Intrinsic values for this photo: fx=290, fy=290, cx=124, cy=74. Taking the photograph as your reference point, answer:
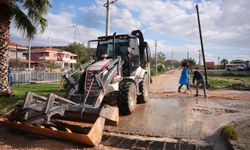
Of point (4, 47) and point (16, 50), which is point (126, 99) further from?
point (16, 50)

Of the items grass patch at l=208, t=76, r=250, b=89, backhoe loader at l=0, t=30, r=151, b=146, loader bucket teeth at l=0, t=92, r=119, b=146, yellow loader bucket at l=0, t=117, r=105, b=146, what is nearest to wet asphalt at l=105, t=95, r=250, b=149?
backhoe loader at l=0, t=30, r=151, b=146

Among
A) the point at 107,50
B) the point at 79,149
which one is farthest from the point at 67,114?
the point at 107,50

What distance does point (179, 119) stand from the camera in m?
8.86

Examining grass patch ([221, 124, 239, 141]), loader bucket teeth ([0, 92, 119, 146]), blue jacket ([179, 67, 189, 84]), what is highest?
blue jacket ([179, 67, 189, 84])

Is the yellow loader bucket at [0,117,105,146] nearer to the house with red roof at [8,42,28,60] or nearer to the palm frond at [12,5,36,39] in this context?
the palm frond at [12,5,36,39]

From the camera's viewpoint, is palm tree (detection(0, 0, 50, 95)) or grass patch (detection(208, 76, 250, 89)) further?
grass patch (detection(208, 76, 250, 89))

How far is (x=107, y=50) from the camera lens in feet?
34.9

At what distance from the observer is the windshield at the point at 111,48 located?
10.3 m

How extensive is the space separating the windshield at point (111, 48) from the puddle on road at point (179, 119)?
215 centimetres

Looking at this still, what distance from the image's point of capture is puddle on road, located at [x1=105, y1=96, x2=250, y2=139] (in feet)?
24.7

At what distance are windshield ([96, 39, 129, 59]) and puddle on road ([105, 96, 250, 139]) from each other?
215 centimetres

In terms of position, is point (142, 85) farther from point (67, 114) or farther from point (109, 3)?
point (109, 3)

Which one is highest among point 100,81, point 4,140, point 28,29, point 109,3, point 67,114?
point 109,3

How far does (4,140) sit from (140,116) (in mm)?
4093
